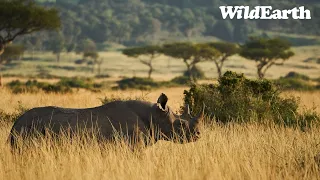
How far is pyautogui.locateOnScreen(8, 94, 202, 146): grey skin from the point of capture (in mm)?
7273

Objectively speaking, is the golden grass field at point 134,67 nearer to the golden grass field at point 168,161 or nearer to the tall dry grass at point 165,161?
the golden grass field at point 168,161

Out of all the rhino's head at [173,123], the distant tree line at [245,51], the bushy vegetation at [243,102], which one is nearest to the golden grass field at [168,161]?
the rhino's head at [173,123]

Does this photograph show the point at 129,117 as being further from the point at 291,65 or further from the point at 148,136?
the point at 291,65

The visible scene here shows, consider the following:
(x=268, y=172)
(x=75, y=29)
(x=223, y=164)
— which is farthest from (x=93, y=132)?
(x=75, y=29)

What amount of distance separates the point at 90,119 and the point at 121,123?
409mm

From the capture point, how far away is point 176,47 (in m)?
69.4

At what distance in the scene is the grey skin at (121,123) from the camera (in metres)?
7.27

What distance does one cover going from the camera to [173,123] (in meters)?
7.38

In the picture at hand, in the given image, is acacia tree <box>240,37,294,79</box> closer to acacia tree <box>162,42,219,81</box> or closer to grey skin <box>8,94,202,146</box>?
acacia tree <box>162,42,219,81</box>

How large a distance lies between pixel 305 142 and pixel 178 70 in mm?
115220

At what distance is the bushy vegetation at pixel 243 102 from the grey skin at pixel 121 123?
4323mm

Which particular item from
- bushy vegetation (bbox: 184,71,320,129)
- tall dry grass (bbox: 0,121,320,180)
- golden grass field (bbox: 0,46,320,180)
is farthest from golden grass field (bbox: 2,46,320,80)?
tall dry grass (bbox: 0,121,320,180)

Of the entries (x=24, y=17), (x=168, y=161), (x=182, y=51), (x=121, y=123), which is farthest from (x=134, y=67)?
(x=168, y=161)

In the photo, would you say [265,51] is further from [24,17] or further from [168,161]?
[168,161]
